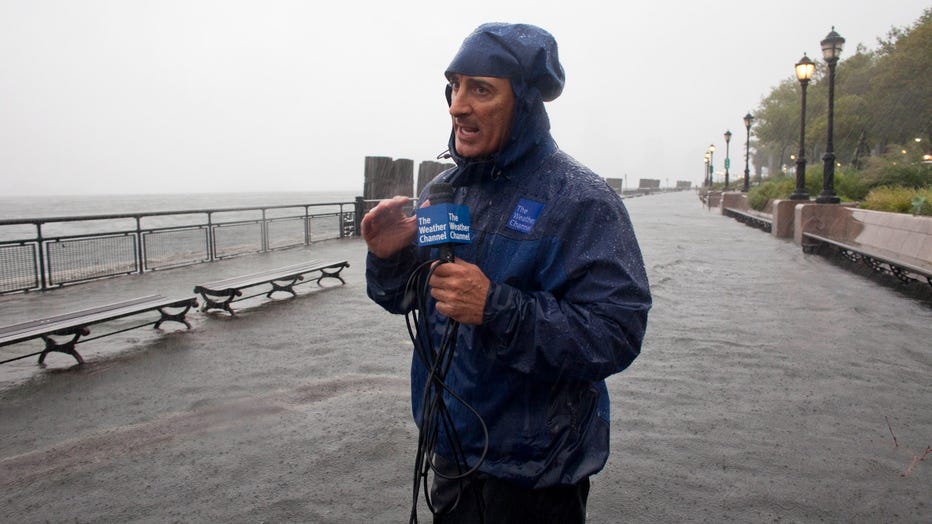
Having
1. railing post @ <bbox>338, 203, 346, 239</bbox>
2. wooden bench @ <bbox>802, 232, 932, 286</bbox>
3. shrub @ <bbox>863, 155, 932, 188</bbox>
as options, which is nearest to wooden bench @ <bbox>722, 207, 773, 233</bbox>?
shrub @ <bbox>863, 155, 932, 188</bbox>

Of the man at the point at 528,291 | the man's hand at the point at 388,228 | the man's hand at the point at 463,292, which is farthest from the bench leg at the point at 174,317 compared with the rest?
the man's hand at the point at 463,292

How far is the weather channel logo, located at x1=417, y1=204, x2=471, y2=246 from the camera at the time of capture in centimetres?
175

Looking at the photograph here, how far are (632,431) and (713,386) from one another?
1372 millimetres

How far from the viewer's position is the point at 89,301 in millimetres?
9273

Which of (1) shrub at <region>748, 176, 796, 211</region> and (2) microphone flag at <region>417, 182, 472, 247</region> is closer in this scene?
(2) microphone flag at <region>417, 182, 472, 247</region>

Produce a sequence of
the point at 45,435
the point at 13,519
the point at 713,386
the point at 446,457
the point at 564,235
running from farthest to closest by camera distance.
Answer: the point at 713,386, the point at 45,435, the point at 13,519, the point at 446,457, the point at 564,235

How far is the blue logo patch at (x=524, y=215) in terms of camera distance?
1896 mm

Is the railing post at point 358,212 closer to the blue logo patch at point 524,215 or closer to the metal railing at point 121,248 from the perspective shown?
the metal railing at point 121,248

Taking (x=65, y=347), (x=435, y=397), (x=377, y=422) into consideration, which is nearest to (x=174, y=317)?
(x=65, y=347)

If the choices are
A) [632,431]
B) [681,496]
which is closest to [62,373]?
[632,431]

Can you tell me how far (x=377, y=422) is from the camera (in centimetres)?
481

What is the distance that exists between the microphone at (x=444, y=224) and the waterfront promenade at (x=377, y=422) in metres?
2.18

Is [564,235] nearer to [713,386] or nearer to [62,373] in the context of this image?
[713,386]

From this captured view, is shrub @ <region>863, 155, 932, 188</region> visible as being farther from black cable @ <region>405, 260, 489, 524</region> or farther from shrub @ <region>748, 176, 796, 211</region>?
black cable @ <region>405, 260, 489, 524</region>
